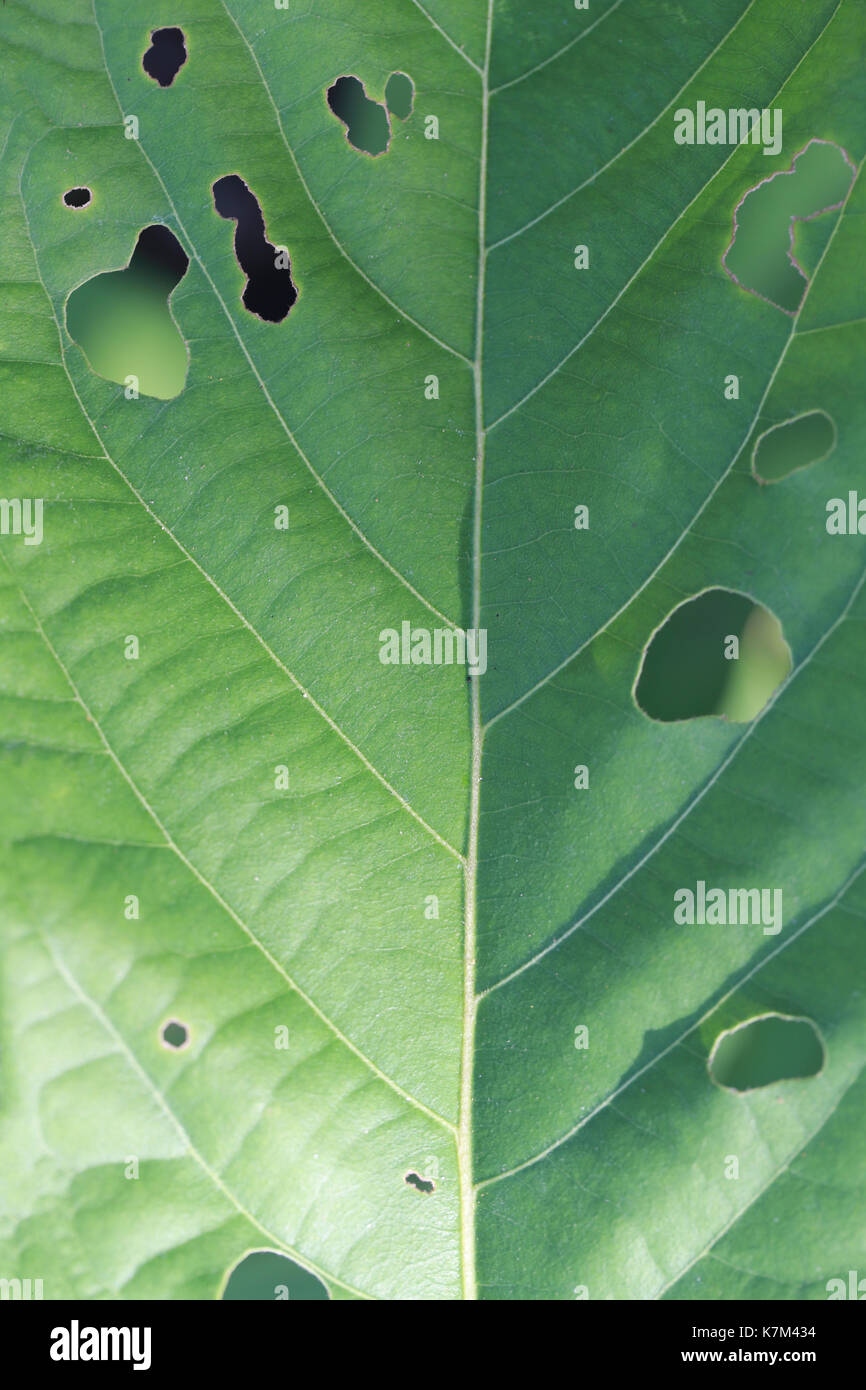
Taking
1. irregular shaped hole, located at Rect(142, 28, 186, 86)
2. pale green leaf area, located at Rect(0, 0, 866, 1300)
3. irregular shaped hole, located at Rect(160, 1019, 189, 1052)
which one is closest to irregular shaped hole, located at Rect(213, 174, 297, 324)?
pale green leaf area, located at Rect(0, 0, 866, 1300)

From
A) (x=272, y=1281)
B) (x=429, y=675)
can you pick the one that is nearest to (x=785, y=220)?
(x=429, y=675)

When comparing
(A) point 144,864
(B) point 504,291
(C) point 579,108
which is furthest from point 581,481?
(A) point 144,864

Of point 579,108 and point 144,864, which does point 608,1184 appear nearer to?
point 144,864

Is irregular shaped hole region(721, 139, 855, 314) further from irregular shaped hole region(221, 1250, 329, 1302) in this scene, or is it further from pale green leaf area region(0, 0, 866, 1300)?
irregular shaped hole region(221, 1250, 329, 1302)

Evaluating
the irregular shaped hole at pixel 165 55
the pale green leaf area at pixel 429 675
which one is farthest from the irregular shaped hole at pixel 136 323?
the irregular shaped hole at pixel 165 55

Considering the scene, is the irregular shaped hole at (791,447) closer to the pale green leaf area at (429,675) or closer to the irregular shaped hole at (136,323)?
the pale green leaf area at (429,675)
